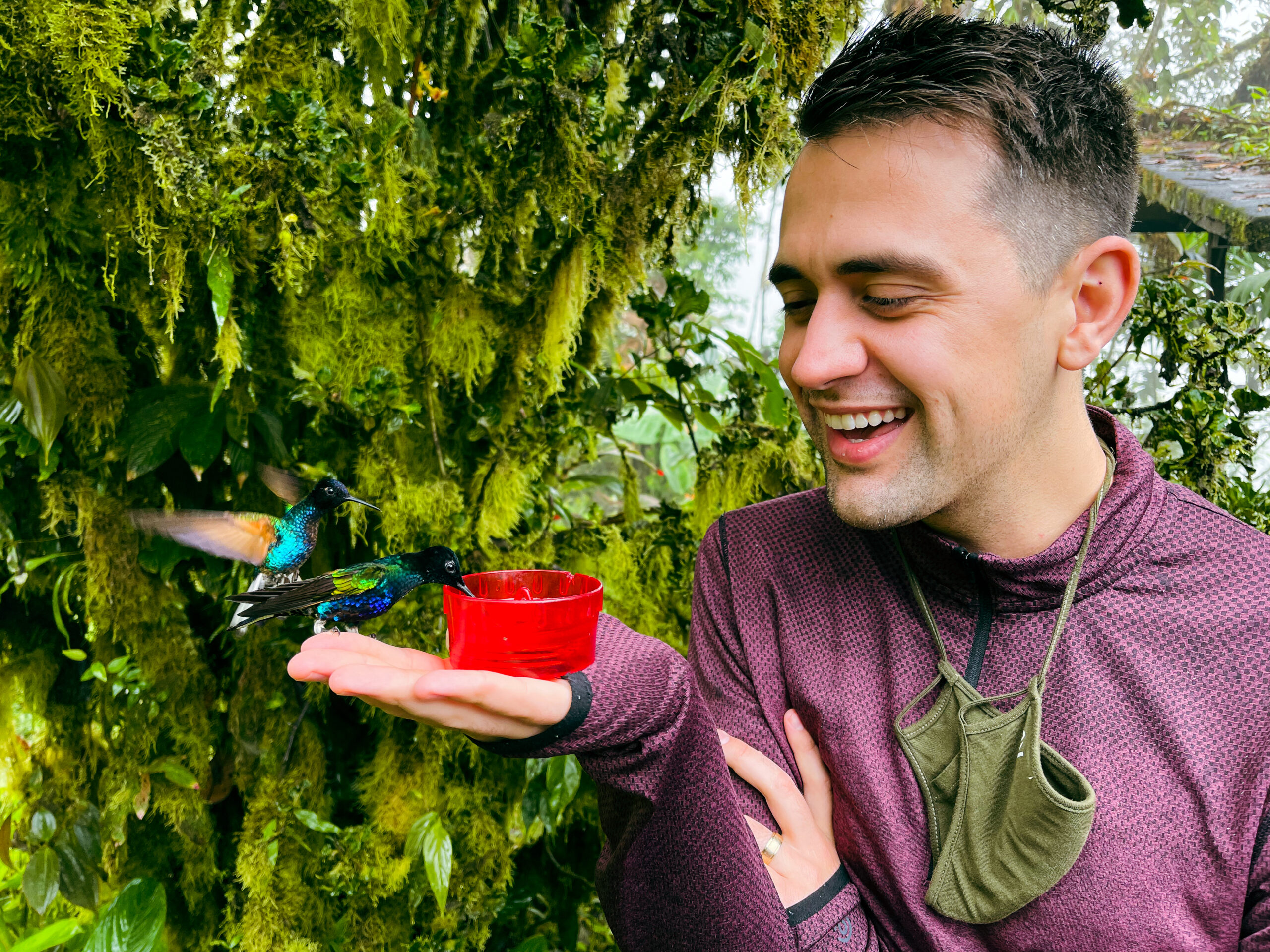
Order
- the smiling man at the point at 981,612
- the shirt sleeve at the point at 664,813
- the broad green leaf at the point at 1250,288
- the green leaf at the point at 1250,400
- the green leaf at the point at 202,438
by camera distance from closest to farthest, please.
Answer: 1. the shirt sleeve at the point at 664,813
2. the smiling man at the point at 981,612
3. the green leaf at the point at 202,438
4. the green leaf at the point at 1250,400
5. the broad green leaf at the point at 1250,288

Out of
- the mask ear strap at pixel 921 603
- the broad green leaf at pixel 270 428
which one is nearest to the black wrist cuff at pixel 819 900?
the mask ear strap at pixel 921 603

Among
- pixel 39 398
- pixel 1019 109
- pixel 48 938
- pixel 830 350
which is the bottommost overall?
pixel 48 938

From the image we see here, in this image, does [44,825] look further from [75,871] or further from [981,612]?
[981,612]

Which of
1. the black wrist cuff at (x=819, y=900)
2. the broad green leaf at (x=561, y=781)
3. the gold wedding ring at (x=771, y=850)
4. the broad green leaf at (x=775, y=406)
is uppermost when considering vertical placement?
the broad green leaf at (x=775, y=406)

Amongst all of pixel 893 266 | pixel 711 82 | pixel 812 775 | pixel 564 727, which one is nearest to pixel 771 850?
pixel 812 775

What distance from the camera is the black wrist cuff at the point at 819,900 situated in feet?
3.36

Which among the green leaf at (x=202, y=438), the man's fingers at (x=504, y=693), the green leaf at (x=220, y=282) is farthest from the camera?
the green leaf at (x=202, y=438)

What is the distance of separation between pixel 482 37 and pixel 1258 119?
170 centimetres

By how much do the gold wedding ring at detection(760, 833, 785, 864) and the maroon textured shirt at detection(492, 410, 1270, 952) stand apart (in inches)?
1.2

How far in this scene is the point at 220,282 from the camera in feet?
4.09

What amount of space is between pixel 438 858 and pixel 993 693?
855mm

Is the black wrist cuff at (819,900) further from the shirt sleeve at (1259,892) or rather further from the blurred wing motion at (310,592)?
the blurred wing motion at (310,592)

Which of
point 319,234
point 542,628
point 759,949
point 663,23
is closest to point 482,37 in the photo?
point 663,23

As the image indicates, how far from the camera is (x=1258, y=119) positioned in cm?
199
